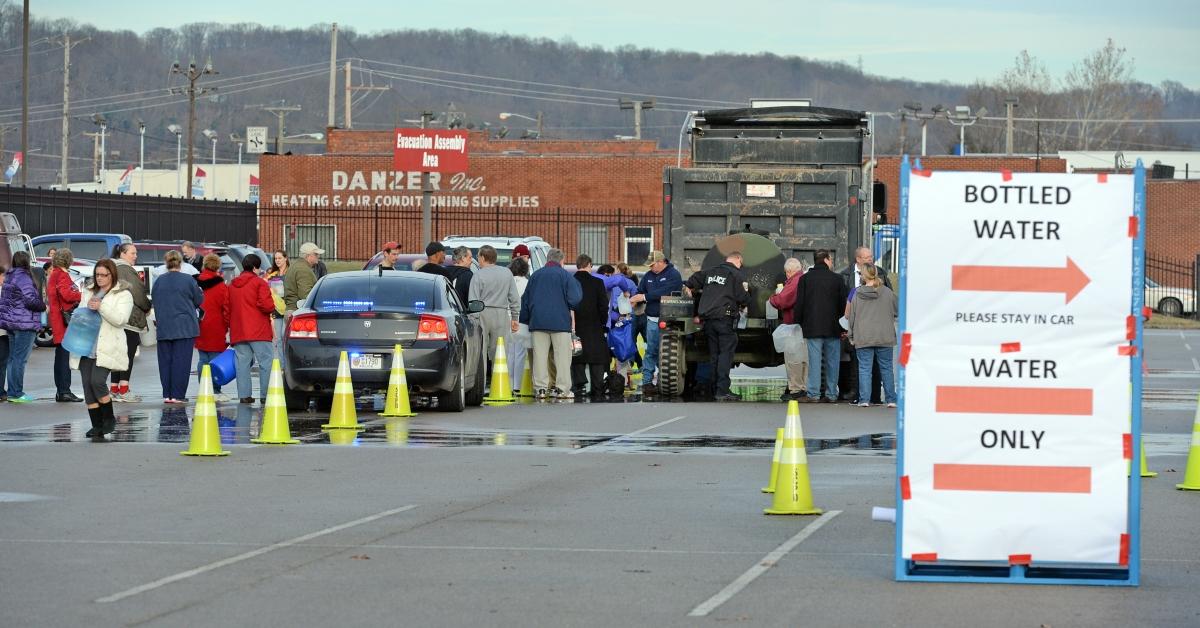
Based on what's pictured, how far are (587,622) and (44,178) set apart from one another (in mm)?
181050

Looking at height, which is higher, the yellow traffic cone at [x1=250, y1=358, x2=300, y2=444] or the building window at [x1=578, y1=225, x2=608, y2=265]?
the building window at [x1=578, y1=225, x2=608, y2=265]

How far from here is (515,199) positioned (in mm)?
67562

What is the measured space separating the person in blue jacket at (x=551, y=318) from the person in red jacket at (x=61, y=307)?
18.0 feet

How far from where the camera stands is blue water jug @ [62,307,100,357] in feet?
54.0

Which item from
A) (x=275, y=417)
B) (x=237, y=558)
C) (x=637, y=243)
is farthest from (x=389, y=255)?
(x=637, y=243)

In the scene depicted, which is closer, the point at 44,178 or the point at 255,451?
the point at 255,451

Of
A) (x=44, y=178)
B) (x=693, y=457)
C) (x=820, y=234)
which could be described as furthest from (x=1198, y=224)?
(x=44, y=178)

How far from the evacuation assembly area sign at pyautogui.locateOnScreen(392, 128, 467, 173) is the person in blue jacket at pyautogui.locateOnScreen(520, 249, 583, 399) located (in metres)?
32.5

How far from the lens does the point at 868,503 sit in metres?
12.3

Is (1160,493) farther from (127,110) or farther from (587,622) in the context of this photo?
(127,110)

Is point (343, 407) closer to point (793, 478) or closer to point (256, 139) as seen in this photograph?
point (793, 478)

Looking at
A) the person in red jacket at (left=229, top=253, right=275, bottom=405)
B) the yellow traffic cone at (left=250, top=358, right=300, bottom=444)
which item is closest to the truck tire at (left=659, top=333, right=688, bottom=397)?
the person in red jacket at (left=229, top=253, right=275, bottom=405)

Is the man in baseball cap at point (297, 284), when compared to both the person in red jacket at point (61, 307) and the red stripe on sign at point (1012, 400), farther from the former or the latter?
the red stripe on sign at point (1012, 400)

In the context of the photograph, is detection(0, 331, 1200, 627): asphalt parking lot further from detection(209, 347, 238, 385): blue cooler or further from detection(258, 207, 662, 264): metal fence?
detection(258, 207, 662, 264): metal fence
